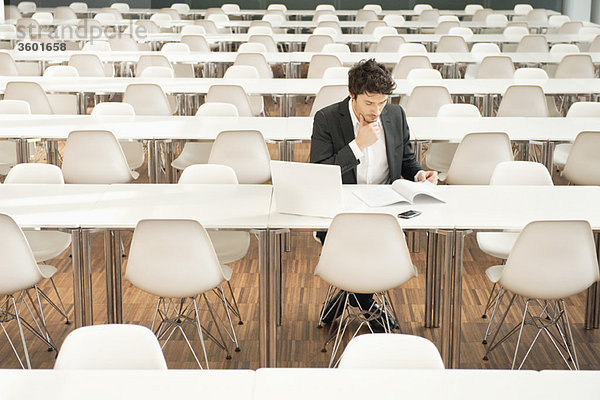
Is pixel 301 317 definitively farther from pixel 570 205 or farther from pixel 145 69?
pixel 145 69

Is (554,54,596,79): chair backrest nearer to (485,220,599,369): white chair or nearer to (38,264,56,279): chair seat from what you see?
(485,220,599,369): white chair

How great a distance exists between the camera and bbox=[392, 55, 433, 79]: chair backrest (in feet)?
28.5

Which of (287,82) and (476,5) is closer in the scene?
(287,82)

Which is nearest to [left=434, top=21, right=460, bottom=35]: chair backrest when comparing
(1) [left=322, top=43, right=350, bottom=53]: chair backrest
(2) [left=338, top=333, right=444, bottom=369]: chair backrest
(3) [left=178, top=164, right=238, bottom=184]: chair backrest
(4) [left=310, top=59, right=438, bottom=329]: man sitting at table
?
(1) [left=322, top=43, right=350, bottom=53]: chair backrest

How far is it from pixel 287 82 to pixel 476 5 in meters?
8.86

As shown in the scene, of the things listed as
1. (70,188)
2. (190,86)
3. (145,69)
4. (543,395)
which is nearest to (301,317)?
(70,188)

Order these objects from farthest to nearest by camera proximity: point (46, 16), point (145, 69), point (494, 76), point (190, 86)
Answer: point (46, 16), point (494, 76), point (145, 69), point (190, 86)

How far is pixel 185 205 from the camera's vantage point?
4.02 metres

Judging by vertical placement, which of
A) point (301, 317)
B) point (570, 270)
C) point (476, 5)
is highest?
point (476, 5)

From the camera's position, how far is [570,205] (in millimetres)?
4020

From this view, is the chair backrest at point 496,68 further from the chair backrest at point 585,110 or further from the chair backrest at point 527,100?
the chair backrest at point 585,110

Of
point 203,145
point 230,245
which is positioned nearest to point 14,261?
point 230,245

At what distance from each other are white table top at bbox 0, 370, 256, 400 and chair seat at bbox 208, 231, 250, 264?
1811 mm

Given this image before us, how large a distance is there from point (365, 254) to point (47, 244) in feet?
5.80
